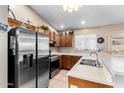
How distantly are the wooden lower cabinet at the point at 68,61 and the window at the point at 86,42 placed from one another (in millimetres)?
839

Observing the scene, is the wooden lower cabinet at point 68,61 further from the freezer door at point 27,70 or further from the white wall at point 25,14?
the freezer door at point 27,70

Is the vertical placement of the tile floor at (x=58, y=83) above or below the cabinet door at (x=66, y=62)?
below

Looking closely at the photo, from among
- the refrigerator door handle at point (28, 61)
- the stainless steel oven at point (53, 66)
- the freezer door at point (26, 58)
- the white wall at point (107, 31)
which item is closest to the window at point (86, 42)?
the white wall at point (107, 31)

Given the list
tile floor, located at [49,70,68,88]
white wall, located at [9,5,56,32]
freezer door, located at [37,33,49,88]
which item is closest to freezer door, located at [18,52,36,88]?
freezer door, located at [37,33,49,88]

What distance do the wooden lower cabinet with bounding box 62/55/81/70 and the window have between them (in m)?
0.84

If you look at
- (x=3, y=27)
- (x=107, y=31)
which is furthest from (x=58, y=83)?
(x=107, y=31)

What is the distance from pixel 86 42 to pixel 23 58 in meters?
4.36

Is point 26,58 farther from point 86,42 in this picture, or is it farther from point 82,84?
point 86,42

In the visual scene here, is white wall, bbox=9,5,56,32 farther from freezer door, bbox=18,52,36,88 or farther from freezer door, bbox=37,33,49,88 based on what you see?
freezer door, bbox=18,52,36,88

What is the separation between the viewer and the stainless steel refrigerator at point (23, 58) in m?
1.78

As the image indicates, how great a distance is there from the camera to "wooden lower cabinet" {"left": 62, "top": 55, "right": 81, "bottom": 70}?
17.6 feet
